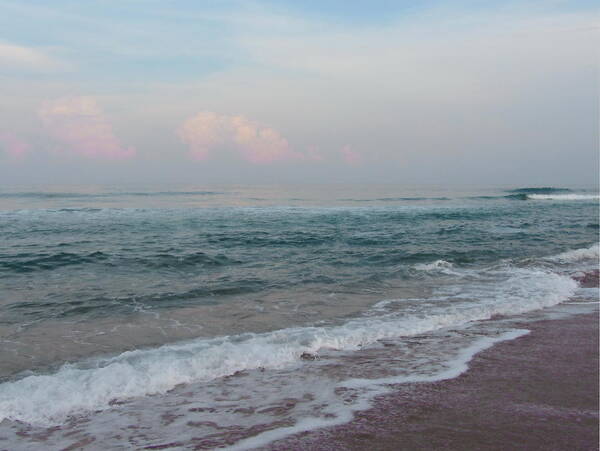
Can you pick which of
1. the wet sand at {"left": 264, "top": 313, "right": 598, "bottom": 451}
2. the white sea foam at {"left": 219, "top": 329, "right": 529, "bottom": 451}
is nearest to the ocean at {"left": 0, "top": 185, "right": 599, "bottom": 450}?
the white sea foam at {"left": 219, "top": 329, "right": 529, "bottom": 451}

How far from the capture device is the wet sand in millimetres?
3684

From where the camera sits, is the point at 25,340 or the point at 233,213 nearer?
the point at 25,340

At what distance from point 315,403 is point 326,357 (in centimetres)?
148

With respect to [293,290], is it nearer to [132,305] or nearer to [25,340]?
[132,305]

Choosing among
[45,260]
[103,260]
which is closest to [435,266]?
[103,260]

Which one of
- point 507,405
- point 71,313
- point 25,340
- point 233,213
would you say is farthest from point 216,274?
point 233,213

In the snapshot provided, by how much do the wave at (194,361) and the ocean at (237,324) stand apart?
24 millimetres

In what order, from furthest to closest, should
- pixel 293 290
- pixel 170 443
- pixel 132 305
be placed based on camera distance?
pixel 293 290 → pixel 132 305 → pixel 170 443

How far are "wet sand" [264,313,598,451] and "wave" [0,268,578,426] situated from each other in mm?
1697

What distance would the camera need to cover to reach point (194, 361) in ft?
18.7

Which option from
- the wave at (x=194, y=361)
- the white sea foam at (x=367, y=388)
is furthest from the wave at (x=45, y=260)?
the white sea foam at (x=367, y=388)

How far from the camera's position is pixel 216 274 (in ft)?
38.3

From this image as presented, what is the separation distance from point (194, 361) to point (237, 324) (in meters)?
1.89

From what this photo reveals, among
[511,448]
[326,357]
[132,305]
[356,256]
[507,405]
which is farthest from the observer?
[356,256]
